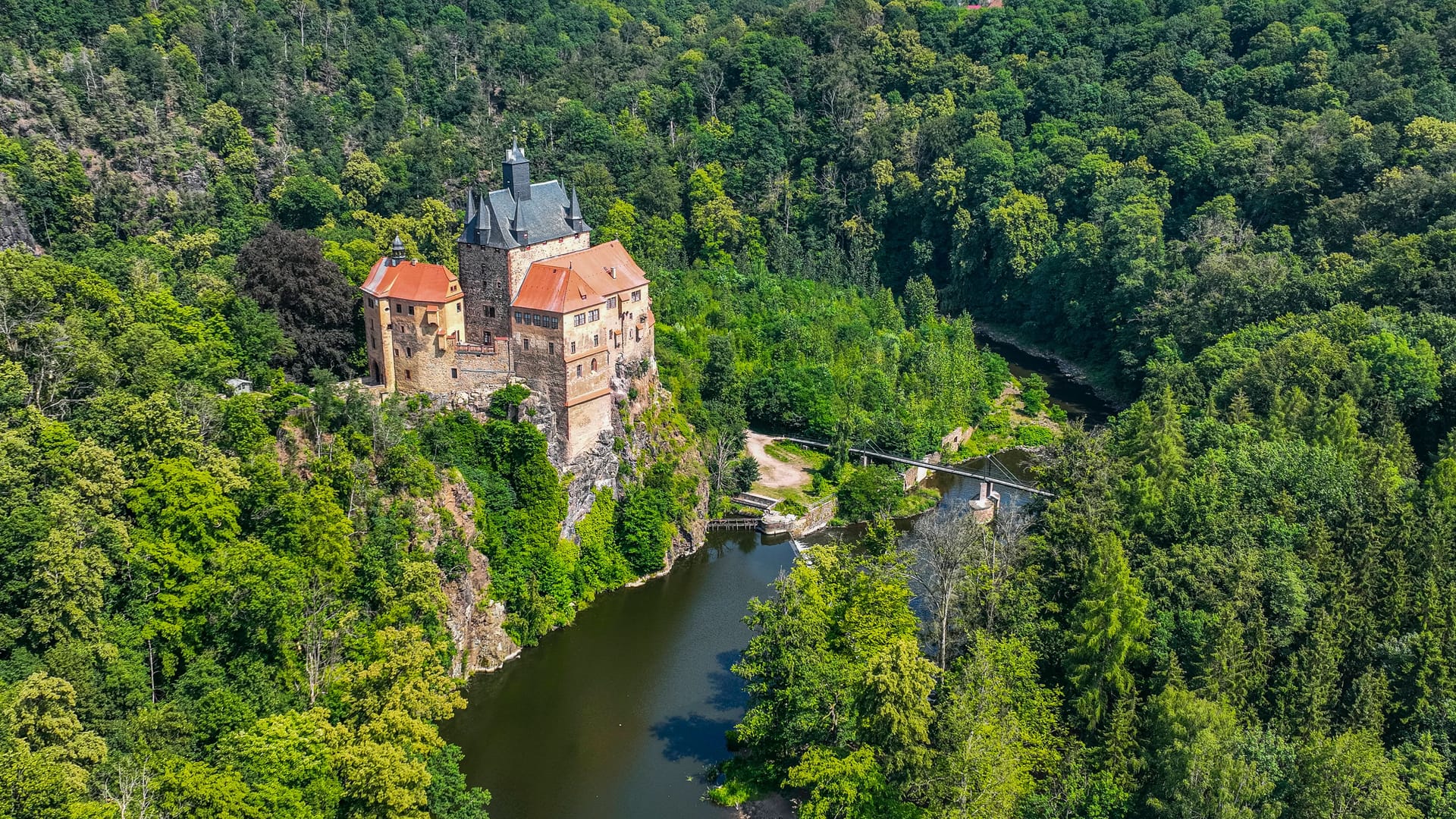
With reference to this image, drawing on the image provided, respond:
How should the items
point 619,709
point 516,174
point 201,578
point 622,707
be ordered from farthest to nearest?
point 516,174
point 622,707
point 619,709
point 201,578

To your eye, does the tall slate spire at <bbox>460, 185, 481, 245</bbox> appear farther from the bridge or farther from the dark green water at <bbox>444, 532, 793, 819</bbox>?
the bridge

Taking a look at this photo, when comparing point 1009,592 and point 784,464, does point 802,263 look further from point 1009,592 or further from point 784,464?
point 1009,592

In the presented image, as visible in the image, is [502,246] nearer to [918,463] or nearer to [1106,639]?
[918,463]

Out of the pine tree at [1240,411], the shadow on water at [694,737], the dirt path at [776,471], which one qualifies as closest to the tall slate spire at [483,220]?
the dirt path at [776,471]

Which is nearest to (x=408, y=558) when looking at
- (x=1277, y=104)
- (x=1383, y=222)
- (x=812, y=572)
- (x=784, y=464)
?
(x=812, y=572)

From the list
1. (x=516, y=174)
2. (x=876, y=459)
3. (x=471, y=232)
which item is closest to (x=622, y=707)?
(x=471, y=232)

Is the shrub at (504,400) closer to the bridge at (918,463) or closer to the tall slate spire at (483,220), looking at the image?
the tall slate spire at (483,220)

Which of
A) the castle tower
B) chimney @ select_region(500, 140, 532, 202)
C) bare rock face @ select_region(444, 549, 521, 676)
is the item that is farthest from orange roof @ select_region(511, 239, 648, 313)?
bare rock face @ select_region(444, 549, 521, 676)
